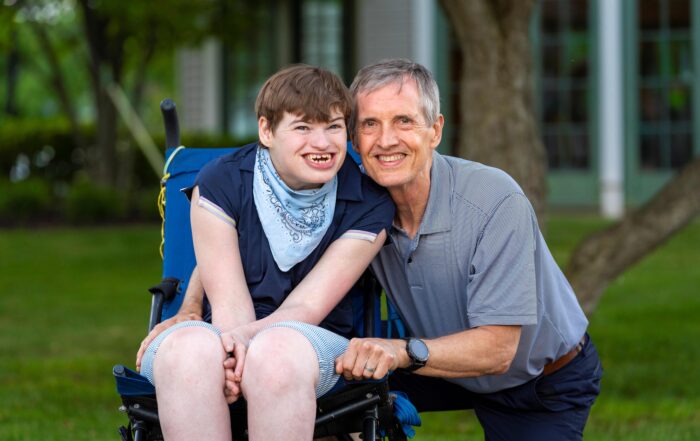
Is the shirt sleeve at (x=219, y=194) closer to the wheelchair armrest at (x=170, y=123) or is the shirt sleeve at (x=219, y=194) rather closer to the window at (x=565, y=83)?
the wheelchair armrest at (x=170, y=123)

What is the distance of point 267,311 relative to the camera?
346 cm

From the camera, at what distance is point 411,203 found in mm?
3494

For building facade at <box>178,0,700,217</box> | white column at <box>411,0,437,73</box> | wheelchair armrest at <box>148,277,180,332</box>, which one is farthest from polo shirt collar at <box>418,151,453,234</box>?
white column at <box>411,0,437,73</box>

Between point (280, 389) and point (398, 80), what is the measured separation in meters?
0.95

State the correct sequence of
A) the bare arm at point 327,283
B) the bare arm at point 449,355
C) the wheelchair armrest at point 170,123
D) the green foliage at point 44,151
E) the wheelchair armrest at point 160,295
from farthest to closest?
the green foliage at point 44,151
the wheelchair armrest at point 170,123
the wheelchair armrest at point 160,295
the bare arm at point 327,283
the bare arm at point 449,355

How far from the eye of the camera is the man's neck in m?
3.46

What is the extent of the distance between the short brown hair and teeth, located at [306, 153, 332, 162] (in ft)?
0.32

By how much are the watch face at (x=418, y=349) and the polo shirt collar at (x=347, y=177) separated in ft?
1.59

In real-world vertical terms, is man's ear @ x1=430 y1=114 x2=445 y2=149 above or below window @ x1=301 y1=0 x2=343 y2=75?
below

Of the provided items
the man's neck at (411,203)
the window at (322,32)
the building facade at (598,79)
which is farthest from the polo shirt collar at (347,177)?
the window at (322,32)

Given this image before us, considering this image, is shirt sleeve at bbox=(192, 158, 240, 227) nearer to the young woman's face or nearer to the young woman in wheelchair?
the young woman in wheelchair

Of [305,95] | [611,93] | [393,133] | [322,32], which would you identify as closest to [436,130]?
[393,133]

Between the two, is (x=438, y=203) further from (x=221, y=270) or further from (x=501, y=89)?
(x=501, y=89)

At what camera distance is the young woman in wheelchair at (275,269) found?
9.91ft
